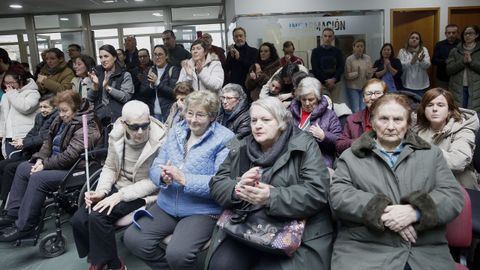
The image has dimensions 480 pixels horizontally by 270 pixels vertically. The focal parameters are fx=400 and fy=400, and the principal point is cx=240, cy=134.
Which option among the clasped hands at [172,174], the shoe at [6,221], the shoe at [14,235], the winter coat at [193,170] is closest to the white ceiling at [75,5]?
the shoe at [6,221]

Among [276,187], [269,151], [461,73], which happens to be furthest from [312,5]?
[276,187]

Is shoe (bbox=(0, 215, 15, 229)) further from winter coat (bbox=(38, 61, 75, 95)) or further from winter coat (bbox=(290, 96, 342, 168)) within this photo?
winter coat (bbox=(290, 96, 342, 168))

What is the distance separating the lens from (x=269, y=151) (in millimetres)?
2055

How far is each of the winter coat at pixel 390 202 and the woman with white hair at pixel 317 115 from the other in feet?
2.84

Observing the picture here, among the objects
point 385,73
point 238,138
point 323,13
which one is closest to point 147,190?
point 238,138

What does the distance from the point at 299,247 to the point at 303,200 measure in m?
0.23

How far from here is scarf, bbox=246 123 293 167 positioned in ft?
6.64

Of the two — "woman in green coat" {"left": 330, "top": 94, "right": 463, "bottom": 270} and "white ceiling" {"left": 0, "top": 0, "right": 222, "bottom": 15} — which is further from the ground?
"white ceiling" {"left": 0, "top": 0, "right": 222, "bottom": 15}

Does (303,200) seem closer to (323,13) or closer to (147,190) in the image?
(147,190)

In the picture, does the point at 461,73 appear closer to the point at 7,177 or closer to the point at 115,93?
the point at 115,93

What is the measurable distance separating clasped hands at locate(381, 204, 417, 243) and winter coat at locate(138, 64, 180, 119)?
9.24ft

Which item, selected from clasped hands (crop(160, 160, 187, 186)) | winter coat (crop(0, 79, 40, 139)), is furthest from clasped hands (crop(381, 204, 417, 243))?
winter coat (crop(0, 79, 40, 139))

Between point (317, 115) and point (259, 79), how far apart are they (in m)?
1.64

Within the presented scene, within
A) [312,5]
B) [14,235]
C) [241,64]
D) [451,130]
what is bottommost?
[14,235]
